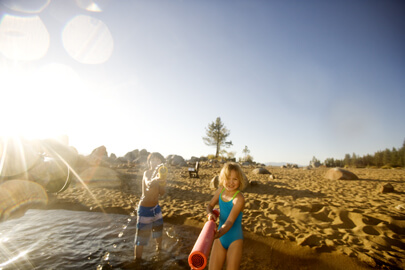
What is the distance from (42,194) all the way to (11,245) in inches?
169

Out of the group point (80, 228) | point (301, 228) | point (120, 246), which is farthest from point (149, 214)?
point (301, 228)

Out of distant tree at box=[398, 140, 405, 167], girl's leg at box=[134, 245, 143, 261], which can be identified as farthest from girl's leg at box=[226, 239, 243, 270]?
distant tree at box=[398, 140, 405, 167]

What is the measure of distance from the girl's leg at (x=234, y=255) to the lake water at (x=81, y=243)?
152cm

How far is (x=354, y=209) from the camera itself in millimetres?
5469

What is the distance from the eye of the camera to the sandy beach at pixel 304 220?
11.2 ft

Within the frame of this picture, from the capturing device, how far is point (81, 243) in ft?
13.6

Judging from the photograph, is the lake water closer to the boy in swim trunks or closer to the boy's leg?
the boy's leg

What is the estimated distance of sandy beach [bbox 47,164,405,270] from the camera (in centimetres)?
341

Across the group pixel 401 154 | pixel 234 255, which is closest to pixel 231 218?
pixel 234 255

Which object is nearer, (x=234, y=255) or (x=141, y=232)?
(x=234, y=255)

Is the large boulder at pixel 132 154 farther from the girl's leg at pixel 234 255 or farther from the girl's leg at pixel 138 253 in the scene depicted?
the girl's leg at pixel 234 255

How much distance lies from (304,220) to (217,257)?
3.87 metres

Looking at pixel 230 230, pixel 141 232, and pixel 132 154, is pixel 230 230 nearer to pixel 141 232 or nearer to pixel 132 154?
pixel 141 232

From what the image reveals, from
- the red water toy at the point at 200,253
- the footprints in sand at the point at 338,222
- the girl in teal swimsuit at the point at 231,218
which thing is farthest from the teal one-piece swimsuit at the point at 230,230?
the footprints in sand at the point at 338,222
